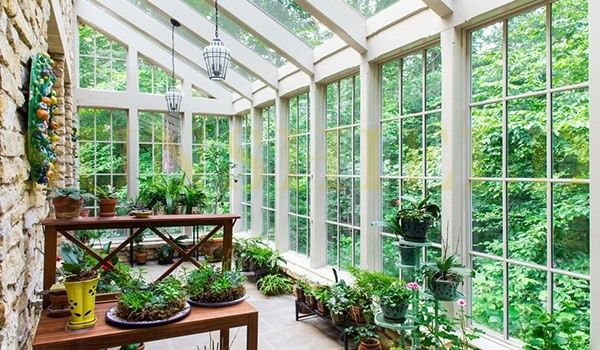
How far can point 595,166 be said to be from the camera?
6.27 feet

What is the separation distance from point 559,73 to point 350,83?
6.81 ft

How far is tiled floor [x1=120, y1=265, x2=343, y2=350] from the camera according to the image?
11.4 ft

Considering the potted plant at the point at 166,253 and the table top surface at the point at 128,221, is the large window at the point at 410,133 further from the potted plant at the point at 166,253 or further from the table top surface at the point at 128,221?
the potted plant at the point at 166,253

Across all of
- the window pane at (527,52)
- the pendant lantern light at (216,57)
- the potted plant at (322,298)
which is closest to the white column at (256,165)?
the pendant lantern light at (216,57)

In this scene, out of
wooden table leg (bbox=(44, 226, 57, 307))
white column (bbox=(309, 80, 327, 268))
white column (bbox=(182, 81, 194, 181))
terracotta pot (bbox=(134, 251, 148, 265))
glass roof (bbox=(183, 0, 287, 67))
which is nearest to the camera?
wooden table leg (bbox=(44, 226, 57, 307))

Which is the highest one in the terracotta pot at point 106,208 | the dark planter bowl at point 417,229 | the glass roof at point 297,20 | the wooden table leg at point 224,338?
the glass roof at point 297,20

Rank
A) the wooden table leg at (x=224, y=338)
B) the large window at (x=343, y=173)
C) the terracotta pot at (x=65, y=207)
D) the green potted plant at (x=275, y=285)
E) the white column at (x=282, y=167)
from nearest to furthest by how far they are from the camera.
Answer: the terracotta pot at (x=65, y=207), the wooden table leg at (x=224, y=338), the large window at (x=343, y=173), the green potted plant at (x=275, y=285), the white column at (x=282, y=167)

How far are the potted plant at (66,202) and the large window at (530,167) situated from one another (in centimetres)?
245

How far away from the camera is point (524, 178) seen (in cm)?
238

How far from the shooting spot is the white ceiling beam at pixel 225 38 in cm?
476

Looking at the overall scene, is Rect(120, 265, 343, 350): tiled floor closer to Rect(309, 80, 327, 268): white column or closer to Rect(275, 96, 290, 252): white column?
Rect(309, 80, 327, 268): white column

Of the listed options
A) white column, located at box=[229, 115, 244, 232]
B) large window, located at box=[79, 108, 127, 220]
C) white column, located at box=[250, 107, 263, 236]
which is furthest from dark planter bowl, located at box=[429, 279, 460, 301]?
large window, located at box=[79, 108, 127, 220]

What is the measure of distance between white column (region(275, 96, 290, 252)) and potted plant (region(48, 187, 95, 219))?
127 inches

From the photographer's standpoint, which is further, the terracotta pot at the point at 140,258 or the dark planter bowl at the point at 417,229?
the terracotta pot at the point at 140,258
